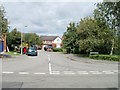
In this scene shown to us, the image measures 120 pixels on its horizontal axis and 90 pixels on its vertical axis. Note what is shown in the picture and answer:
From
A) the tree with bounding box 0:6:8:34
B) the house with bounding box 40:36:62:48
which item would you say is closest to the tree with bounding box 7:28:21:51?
the tree with bounding box 0:6:8:34

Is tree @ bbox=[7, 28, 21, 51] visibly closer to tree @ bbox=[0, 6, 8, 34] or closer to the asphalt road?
tree @ bbox=[0, 6, 8, 34]

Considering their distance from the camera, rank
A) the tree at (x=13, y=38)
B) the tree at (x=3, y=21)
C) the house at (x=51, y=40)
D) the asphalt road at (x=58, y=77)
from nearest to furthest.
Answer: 1. the asphalt road at (x=58, y=77)
2. the tree at (x=3, y=21)
3. the tree at (x=13, y=38)
4. the house at (x=51, y=40)

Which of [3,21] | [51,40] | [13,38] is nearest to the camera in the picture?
[3,21]

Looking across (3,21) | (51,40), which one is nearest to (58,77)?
(3,21)

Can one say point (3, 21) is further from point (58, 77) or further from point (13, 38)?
point (13, 38)

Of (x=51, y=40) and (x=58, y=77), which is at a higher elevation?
(x=51, y=40)

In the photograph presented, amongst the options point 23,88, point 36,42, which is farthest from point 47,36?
point 23,88

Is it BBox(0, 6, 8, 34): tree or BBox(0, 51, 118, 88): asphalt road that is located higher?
BBox(0, 6, 8, 34): tree

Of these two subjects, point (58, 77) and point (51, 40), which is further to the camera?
point (51, 40)

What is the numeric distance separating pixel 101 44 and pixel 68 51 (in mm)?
25918

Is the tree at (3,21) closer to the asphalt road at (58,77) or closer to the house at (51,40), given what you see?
the asphalt road at (58,77)

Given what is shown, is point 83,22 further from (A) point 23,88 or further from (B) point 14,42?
(A) point 23,88

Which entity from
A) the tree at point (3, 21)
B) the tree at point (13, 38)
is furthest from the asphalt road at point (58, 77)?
the tree at point (13, 38)

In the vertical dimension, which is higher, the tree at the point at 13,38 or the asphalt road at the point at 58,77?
the tree at the point at 13,38
